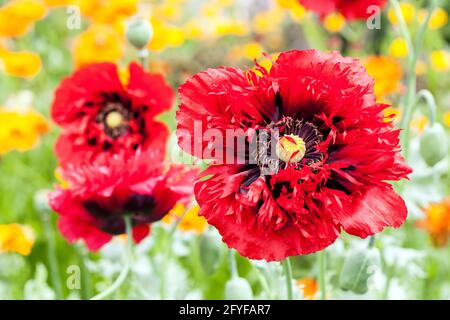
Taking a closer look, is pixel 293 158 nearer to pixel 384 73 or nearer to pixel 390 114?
pixel 390 114

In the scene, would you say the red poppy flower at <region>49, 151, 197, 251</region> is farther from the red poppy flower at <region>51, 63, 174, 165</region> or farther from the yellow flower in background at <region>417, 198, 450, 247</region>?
the yellow flower in background at <region>417, 198, 450, 247</region>

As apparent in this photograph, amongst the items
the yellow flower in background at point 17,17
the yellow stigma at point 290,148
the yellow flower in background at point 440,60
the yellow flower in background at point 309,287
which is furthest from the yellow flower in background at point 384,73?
the yellow stigma at point 290,148

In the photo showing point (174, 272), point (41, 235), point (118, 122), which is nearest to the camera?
point (118, 122)

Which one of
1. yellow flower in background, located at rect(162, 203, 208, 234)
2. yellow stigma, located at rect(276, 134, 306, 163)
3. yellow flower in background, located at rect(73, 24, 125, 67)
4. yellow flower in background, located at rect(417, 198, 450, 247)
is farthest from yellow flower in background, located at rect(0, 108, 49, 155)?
yellow stigma, located at rect(276, 134, 306, 163)

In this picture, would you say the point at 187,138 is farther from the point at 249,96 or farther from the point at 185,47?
the point at 185,47

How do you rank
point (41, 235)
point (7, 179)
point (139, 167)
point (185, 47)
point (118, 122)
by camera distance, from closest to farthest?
point (139, 167), point (118, 122), point (41, 235), point (7, 179), point (185, 47)

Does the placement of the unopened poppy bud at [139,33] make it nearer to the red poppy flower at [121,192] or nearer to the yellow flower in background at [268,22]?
the red poppy flower at [121,192]

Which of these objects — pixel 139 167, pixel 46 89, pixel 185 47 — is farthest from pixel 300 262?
pixel 185 47
